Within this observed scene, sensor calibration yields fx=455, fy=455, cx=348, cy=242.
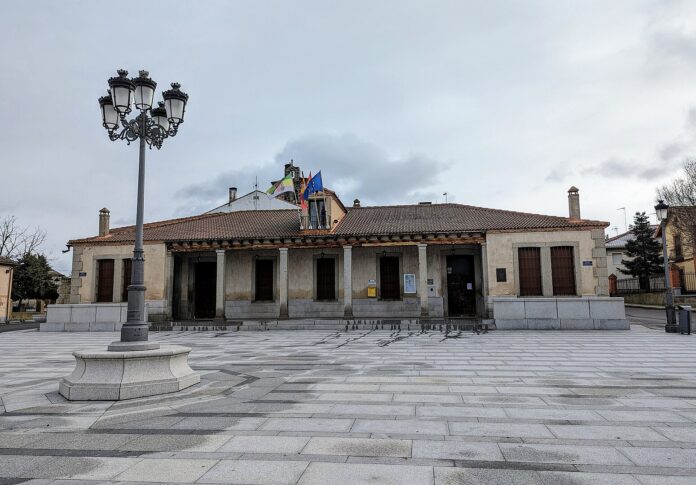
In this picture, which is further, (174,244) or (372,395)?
(174,244)

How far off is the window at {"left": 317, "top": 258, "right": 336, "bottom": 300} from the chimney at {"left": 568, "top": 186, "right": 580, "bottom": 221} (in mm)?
10953

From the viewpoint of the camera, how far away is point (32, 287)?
36500 millimetres

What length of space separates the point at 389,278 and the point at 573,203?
8790 mm

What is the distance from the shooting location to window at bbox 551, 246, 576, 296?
61.9 ft

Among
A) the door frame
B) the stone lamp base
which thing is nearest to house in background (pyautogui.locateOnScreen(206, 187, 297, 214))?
the door frame

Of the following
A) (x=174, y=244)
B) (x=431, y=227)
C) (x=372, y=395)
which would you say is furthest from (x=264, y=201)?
(x=372, y=395)

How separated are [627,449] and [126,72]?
8016 mm

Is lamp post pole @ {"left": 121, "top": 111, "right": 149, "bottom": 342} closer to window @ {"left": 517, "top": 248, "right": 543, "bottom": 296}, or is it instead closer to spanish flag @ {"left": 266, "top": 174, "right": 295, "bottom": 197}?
window @ {"left": 517, "top": 248, "right": 543, "bottom": 296}

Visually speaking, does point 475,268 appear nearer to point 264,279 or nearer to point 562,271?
point 562,271

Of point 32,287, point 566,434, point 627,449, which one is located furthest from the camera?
point 32,287

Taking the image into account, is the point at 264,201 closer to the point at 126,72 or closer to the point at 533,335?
the point at 533,335

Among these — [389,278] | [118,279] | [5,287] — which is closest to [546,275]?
[389,278]

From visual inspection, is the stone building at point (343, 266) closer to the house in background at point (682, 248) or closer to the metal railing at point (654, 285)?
the house in background at point (682, 248)

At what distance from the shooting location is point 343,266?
22.0 meters
